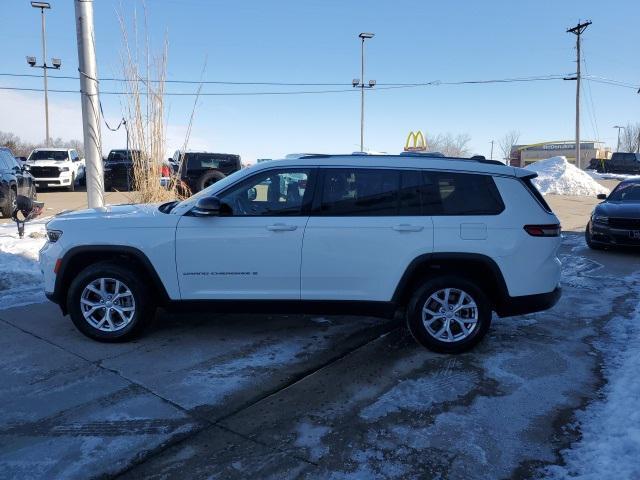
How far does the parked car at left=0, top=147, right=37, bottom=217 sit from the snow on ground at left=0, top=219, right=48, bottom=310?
13.5 feet

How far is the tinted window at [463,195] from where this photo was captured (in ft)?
14.9

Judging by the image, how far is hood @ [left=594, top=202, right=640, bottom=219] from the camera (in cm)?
958

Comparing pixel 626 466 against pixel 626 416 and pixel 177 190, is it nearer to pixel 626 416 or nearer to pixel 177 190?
pixel 626 416

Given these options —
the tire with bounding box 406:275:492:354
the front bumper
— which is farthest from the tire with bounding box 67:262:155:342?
the front bumper

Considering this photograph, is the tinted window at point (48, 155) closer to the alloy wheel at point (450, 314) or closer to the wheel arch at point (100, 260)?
the wheel arch at point (100, 260)

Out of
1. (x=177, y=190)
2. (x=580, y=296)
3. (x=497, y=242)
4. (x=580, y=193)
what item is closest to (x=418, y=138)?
(x=580, y=193)

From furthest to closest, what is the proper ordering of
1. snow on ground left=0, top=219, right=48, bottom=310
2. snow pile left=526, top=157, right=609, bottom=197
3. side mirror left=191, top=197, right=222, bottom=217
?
snow pile left=526, top=157, right=609, bottom=197, snow on ground left=0, top=219, right=48, bottom=310, side mirror left=191, top=197, right=222, bottom=217

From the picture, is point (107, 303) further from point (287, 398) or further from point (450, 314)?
point (450, 314)

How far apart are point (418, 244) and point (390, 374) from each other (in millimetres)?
1119

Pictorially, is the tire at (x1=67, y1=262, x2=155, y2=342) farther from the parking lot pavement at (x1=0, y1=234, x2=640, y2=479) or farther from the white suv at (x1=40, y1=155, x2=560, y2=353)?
the parking lot pavement at (x1=0, y1=234, x2=640, y2=479)

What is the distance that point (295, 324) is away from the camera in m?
5.46

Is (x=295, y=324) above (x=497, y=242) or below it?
below

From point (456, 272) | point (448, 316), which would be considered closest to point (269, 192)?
point (456, 272)

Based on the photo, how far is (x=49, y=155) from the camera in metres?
23.9
